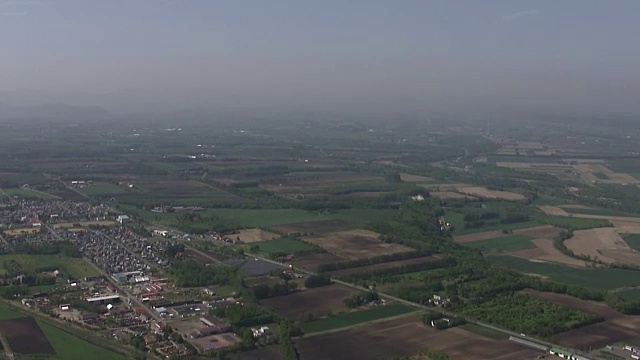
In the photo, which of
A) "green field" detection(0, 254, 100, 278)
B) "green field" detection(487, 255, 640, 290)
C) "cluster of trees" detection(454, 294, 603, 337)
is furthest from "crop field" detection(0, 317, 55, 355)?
"green field" detection(487, 255, 640, 290)

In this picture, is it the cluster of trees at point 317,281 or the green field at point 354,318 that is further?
the cluster of trees at point 317,281

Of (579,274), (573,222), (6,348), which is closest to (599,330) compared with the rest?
(579,274)

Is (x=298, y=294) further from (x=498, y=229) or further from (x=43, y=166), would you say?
(x=43, y=166)

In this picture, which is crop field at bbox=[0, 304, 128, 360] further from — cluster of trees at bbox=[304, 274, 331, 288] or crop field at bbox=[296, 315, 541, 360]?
cluster of trees at bbox=[304, 274, 331, 288]

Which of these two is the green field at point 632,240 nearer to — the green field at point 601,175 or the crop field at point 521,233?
the crop field at point 521,233

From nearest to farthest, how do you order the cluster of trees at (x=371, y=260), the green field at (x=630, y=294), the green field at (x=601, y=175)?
the green field at (x=630, y=294) < the cluster of trees at (x=371, y=260) < the green field at (x=601, y=175)

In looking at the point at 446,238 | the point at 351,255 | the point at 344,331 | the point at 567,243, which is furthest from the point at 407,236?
the point at 344,331

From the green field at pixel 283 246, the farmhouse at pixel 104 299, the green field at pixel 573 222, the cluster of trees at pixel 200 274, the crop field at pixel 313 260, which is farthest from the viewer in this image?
the green field at pixel 573 222

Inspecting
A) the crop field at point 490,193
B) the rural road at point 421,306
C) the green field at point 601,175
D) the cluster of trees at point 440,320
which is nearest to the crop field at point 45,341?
the cluster of trees at point 440,320

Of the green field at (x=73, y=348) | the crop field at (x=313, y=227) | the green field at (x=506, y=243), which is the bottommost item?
the green field at (x=73, y=348)
